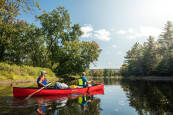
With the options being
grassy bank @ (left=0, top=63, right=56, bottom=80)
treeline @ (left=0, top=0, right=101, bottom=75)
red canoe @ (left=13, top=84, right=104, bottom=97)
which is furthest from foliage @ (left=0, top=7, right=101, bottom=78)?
red canoe @ (left=13, top=84, right=104, bottom=97)

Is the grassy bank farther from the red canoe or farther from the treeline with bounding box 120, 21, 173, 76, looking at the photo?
the treeline with bounding box 120, 21, 173, 76

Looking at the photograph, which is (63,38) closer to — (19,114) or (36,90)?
(36,90)

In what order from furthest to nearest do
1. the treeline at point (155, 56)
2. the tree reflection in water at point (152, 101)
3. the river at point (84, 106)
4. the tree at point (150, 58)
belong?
1. the tree at point (150, 58)
2. the treeline at point (155, 56)
3. the tree reflection in water at point (152, 101)
4. the river at point (84, 106)

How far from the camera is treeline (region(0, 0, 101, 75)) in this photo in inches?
1228

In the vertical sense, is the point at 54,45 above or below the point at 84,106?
above

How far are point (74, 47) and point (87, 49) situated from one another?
4867mm

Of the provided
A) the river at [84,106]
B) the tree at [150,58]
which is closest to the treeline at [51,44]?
the tree at [150,58]

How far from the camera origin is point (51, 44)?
38812 mm

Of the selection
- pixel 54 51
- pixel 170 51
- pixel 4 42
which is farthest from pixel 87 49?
pixel 170 51

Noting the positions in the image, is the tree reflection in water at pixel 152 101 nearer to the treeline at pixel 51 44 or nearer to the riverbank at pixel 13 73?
the riverbank at pixel 13 73

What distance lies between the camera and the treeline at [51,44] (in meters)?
31.2

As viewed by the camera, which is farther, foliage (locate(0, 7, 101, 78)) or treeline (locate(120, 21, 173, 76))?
treeline (locate(120, 21, 173, 76))

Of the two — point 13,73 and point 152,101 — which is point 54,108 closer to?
point 152,101

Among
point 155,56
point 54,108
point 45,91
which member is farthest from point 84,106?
point 155,56
